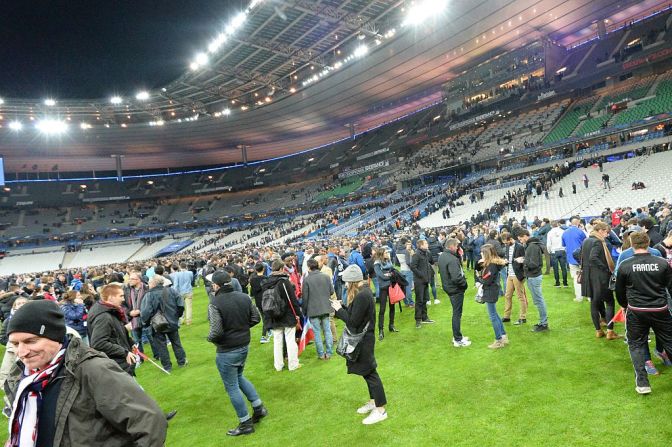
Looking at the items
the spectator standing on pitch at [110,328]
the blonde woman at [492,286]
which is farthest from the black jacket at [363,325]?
the blonde woman at [492,286]

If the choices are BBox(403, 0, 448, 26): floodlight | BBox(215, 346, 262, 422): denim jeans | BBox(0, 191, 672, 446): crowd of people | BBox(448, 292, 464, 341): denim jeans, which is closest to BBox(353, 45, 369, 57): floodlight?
BBox(403, 0, 448, 26): floodlight

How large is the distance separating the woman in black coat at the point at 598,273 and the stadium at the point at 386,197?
0.04 meters

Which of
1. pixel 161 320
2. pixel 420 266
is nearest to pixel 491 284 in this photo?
pixel 420 266

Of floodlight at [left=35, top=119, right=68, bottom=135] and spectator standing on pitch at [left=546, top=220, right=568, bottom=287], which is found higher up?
floodlight at [left=35, top=119, right=68, bottom=135]

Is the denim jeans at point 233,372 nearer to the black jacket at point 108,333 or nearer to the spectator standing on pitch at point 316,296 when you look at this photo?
the black jacket at point 108,333

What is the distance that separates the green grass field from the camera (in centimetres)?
393

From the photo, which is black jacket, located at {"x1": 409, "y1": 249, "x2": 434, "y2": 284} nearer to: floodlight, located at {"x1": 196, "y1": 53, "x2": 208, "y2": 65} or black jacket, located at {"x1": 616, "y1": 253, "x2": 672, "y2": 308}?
black jacket, located at {"x1": 616, "y1": 253, "x2": 672, "y2": 308}

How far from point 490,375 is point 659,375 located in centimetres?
182

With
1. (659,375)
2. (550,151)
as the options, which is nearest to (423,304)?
(659,375)

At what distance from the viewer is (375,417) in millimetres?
4500

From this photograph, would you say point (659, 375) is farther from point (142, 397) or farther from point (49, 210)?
point (49, 210)

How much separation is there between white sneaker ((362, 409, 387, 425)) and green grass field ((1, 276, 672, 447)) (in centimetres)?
7

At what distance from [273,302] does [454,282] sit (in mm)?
2881

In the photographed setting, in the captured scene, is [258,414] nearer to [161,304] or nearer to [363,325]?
[363,325]
